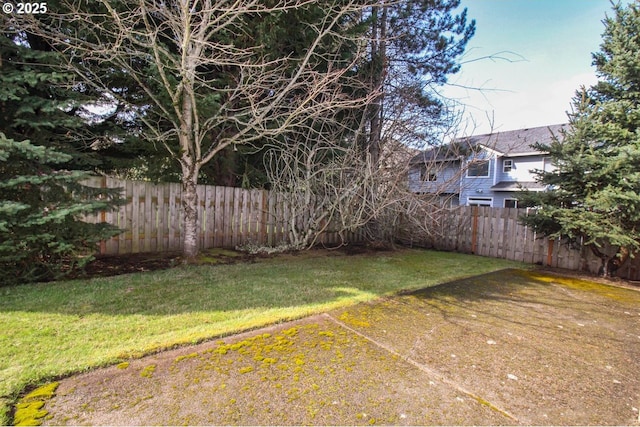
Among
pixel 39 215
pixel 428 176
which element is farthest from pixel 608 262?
pixel 39 215

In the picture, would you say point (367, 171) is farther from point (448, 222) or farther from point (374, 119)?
point (448, 222)

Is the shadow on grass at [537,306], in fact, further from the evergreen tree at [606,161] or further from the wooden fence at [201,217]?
the wooden fence at [201,217]

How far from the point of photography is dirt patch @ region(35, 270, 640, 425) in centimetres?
191

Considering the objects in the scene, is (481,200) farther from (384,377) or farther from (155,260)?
(384,377)

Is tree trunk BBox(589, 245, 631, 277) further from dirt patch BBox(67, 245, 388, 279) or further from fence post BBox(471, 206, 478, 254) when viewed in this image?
A: dirt patch BBox(67, 245, 388, 279)

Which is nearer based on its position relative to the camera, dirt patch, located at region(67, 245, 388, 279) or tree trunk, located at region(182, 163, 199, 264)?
dirt patch, located at region(67, 245, 388, 279)

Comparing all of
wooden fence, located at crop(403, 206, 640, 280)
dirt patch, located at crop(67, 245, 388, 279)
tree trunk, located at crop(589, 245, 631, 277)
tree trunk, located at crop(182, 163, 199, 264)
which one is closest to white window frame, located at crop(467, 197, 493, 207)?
wooden fence, located at crop(403, 206, 640, 280)

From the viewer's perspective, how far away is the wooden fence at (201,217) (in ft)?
20.0

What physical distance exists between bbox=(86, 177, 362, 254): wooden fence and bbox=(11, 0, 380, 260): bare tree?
101 centimetres

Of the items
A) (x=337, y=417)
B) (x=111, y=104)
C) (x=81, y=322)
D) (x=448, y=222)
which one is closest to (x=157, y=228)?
(x=111, y=104)

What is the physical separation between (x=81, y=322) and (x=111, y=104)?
445 centimetres

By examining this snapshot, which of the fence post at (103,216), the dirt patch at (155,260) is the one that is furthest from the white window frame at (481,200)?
the fence post at (103,216)

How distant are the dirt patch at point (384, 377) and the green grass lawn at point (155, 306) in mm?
248

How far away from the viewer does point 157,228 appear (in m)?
6.52
